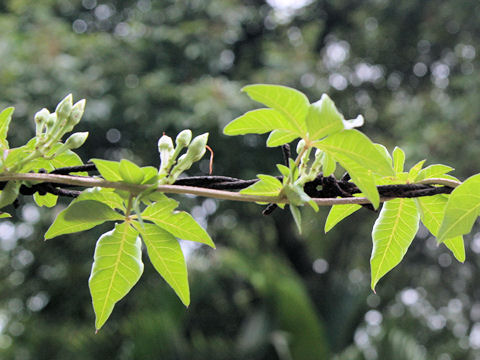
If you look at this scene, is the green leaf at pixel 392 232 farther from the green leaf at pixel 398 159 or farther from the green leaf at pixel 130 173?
the green leaf at pixel 130 173

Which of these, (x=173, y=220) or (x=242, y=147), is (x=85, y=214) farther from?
(x=242, y=147)

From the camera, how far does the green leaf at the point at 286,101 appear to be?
35 centimetres

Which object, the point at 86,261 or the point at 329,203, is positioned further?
the point at 86,261

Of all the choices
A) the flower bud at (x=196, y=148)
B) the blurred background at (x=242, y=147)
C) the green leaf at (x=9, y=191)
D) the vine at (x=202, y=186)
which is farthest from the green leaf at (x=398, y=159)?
the blurred background at (x=242, y=147)

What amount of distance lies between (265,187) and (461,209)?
13cm

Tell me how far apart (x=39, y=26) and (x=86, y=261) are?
1.53m

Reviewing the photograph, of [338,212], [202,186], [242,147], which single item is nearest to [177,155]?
[202,186]

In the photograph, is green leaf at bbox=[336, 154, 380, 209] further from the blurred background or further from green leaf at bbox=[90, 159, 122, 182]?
the blurred background

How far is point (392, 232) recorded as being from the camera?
45 cm

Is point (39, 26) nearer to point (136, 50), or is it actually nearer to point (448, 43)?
point (136, 50)

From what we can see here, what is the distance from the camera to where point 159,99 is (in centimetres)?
339

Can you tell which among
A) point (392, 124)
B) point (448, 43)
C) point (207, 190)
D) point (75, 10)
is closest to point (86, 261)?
point (75, 10)

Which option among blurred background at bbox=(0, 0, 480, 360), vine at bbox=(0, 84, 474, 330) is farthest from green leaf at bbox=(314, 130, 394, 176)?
blurred background at bbox=(0, 0, 480, 360)

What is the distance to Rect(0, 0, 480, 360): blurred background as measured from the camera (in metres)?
2.96
